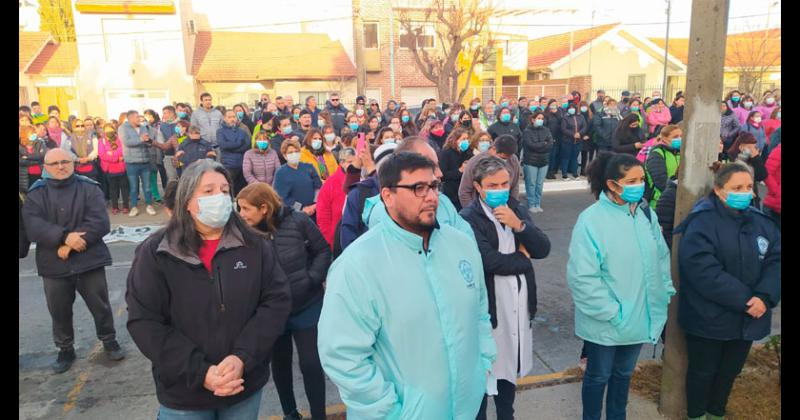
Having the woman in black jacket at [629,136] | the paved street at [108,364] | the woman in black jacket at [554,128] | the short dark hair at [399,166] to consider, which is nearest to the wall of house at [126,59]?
the woman in black jacket at [554,128]

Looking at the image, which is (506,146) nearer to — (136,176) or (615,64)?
(136,176)

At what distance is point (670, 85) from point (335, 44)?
20567 mm

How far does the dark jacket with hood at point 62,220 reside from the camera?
15.9ft

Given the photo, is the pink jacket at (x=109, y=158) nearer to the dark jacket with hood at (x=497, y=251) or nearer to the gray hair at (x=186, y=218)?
the gray hair at (x=186, y=218)

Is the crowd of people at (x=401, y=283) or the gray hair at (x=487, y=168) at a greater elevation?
the gray hair at (x=487, y=168)

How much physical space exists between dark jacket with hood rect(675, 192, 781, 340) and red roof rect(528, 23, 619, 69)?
34.4 metres

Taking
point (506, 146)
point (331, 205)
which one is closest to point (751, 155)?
point (506, 146)

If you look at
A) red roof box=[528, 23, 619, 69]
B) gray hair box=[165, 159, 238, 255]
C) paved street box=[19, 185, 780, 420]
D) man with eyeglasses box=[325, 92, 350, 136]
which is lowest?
paved street box=[19, 185, 780, 420]

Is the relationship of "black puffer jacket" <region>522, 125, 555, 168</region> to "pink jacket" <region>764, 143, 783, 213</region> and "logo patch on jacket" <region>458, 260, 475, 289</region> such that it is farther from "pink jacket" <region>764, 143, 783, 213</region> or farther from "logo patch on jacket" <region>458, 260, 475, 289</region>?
"logo patch on jacket" <region>458, 260, 475, 289</region>

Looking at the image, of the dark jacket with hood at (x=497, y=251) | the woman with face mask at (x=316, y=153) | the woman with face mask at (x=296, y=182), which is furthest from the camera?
the woman with face mask at (x=316, y=153)

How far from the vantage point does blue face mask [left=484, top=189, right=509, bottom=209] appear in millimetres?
3406

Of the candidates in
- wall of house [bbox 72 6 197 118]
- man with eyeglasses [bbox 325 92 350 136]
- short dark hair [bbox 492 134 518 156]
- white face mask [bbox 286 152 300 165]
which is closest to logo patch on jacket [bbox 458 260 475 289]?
short dark hair [bbox 492 134 518 156]

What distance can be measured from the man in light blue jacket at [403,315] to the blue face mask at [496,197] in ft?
3.24
